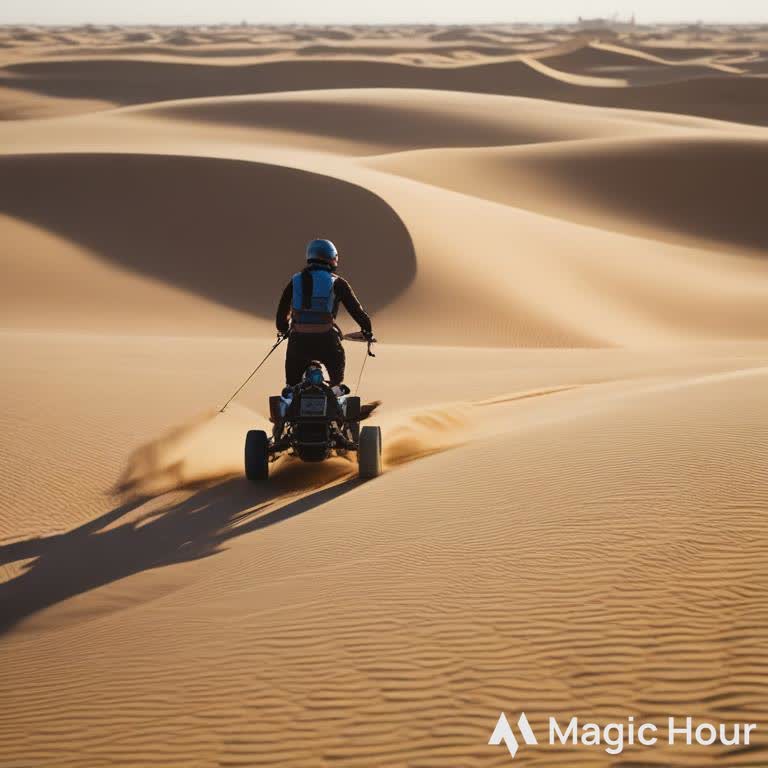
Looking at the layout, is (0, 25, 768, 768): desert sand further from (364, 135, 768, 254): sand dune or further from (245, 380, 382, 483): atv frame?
(364, 135, 768, 254): sand dune

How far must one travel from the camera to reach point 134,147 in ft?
108

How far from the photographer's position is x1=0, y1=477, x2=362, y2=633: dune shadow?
703 cm

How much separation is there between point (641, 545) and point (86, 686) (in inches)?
120

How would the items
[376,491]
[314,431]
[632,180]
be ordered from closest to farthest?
[376,491]
[314,431]
[632,180]

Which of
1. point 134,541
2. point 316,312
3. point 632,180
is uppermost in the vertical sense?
point 632,180

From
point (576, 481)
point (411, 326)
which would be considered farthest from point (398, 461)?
point (411, 326)

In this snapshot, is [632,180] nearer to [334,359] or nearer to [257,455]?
[334,359]

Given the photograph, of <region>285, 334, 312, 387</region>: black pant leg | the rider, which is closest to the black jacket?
the rider

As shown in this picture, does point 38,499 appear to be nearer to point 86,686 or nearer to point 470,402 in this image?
point 86,686

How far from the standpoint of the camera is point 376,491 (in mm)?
8102

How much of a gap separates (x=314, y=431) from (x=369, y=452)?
0.60 metres

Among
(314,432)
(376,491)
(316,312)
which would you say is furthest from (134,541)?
(316,312)

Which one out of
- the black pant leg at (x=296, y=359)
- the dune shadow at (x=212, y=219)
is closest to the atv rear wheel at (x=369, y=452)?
the black pant leg at (x=296, y=359)

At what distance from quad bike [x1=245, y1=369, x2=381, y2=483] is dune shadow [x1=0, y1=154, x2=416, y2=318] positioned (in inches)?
480
